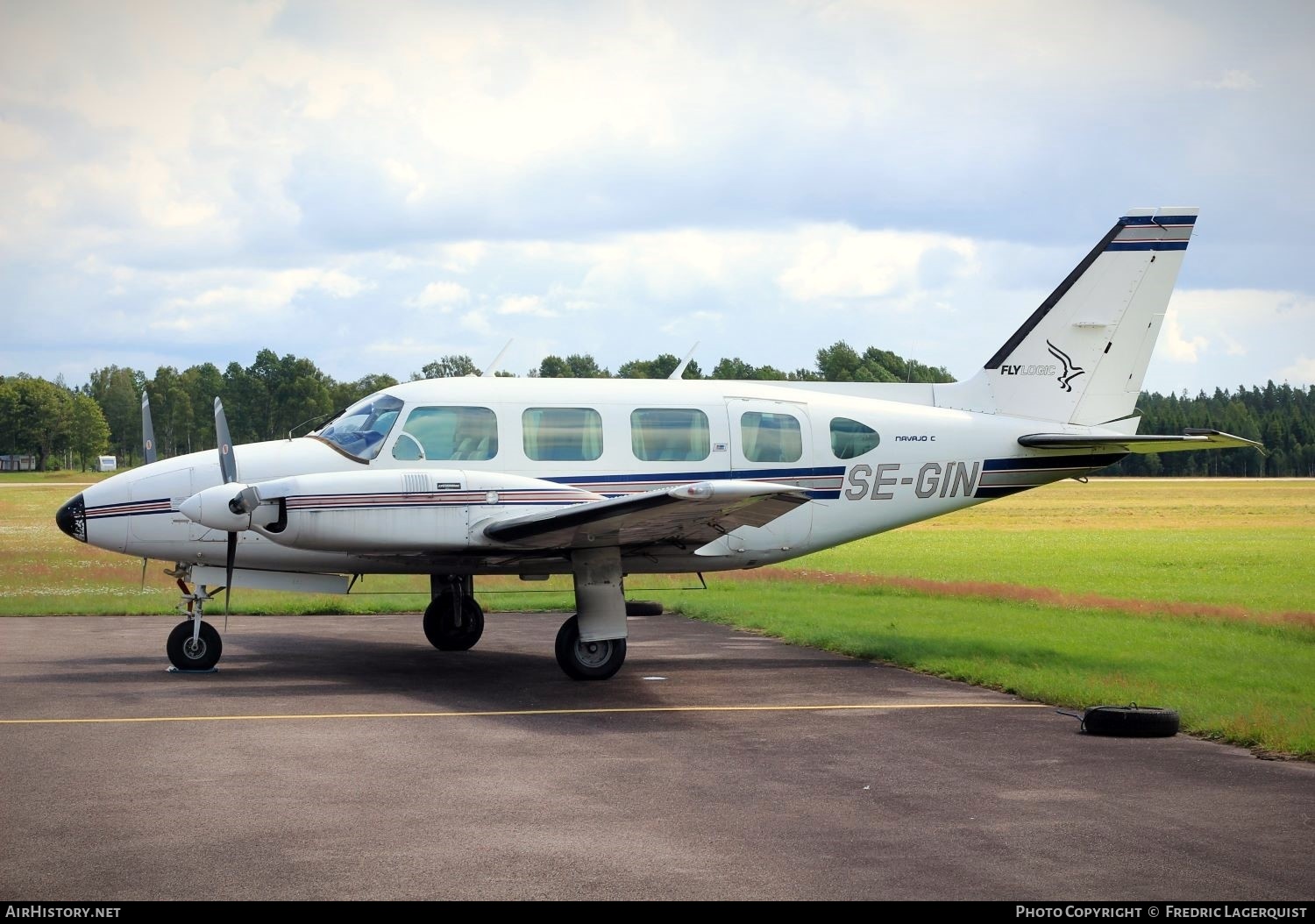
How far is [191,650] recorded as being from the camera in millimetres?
13570

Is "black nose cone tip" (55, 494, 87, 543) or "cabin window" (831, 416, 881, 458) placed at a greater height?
"cabin window" (831, 416, 881, 458)

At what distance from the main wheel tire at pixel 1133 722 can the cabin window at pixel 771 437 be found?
544cm

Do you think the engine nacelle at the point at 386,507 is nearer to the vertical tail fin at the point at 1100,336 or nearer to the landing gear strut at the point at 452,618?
the landing gear strut at the point at 452,618

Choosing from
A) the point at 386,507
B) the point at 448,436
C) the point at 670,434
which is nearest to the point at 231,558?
the point at 386,507

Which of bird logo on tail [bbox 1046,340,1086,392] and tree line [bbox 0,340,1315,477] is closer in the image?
bird logo on tail [bbox 1046,340,1086,392]

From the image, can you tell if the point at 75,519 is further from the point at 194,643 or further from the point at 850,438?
the point at 850,438

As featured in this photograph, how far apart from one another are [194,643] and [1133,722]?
9.65 metres

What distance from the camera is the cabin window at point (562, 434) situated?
14359 millimetres

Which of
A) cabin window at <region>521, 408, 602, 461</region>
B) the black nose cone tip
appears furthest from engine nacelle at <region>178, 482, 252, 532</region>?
cabin window at <region>521, 408, 602, 461</region>

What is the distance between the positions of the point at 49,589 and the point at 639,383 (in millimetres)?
14873

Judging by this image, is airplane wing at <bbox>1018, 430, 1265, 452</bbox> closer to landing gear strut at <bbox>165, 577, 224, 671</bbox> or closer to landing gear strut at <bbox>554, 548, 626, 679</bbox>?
landing gear strut at <bbox>554, 548, 626, 679</bbox>

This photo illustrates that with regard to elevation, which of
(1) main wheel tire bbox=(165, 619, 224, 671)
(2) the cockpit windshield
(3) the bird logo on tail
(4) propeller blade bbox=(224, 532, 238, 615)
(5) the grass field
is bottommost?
(5) the grass field

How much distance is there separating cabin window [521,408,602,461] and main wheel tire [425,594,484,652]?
2.80m

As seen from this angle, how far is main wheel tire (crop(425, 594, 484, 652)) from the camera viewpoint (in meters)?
16.0
